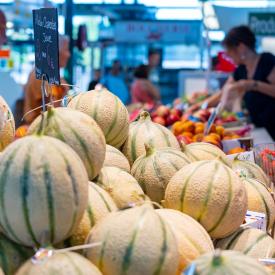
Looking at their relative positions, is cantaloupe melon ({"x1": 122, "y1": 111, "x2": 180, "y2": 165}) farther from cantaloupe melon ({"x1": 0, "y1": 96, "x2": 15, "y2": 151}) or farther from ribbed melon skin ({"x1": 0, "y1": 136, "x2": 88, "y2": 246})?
ribbed melon skin ({"x1": 0, "y1": 136, "x2": 88, "y2": 246})

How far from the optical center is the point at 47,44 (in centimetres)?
217

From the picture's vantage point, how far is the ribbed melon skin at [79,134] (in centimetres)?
151

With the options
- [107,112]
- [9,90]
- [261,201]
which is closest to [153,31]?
[9,90]

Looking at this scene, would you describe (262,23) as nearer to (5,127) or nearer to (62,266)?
(5,127)

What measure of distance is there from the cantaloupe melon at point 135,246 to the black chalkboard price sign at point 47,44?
939 mm

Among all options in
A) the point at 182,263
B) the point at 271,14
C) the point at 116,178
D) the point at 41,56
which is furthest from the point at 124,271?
the point at 271,14

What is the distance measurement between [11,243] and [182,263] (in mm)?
381

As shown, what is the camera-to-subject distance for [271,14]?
966 centimetres

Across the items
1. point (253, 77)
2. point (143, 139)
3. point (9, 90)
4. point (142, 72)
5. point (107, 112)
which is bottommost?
point (142, 72)

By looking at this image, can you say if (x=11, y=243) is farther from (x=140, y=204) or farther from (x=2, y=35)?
(x=2, y=35)

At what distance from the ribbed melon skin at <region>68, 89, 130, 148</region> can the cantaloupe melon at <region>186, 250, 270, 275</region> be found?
0.78m

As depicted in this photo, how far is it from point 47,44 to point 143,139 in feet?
1.70

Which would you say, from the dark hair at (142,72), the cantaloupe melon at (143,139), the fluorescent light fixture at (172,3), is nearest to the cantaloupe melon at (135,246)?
the cantaloupe melon at (143,139)

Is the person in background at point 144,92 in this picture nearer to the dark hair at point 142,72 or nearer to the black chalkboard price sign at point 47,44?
the dark hair at point 142,72
